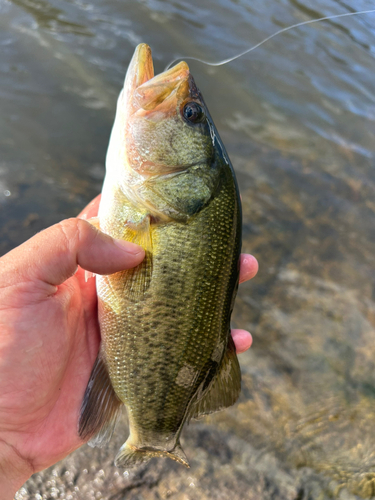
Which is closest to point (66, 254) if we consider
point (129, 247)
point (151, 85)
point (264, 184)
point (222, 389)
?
point (129, 247)

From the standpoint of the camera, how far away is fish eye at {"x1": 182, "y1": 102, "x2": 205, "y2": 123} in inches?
94.2

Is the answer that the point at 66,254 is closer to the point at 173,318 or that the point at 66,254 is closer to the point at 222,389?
the point at 173,318

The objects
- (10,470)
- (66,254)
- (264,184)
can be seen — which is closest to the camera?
(66,254)

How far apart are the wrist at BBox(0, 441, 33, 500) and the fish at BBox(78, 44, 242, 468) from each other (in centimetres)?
40

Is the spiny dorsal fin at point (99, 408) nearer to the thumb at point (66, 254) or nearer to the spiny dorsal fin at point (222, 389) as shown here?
the spiny dorsal fin at point (222, 389)

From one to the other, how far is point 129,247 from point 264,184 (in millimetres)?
4521

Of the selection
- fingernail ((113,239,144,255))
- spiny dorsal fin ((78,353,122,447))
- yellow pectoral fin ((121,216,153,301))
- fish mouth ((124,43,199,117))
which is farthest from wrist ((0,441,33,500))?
fish mouth ((124,43,199,117))

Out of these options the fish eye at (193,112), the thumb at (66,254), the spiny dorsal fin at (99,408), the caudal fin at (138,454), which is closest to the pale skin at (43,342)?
the thumb at (66,254)

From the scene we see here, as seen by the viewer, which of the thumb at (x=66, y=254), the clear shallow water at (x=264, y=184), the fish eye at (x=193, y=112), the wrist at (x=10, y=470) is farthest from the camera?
the clear shallow water at (x=264, y=184)

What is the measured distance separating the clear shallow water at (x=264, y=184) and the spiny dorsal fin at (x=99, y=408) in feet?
2.81

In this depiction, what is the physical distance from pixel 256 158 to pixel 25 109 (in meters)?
3.93

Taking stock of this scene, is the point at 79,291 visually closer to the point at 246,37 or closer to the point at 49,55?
the point at 49,55

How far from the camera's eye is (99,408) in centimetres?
242

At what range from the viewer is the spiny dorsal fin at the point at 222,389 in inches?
95.5
